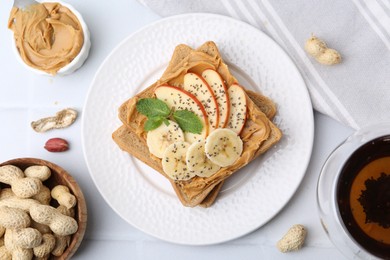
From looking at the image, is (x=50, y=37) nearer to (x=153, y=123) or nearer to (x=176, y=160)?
(x=153, y=123)

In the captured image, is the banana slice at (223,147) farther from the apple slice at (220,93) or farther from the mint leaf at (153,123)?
the mint leaf at (153,123)

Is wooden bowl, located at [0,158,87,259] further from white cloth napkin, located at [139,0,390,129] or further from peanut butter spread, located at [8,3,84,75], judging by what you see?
white cloth napkin, located at [139,0,390,129]

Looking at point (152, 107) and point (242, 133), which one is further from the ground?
point (152, 107)

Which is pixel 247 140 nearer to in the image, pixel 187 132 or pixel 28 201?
pixel 187 132

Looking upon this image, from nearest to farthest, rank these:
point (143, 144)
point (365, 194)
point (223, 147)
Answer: point (365, 194)
point (223, 147)
point (143, 144)

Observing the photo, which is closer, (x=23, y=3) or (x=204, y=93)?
(x=204, y=93)

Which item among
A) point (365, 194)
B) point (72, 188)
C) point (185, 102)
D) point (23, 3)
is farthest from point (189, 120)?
point (23, 3)
